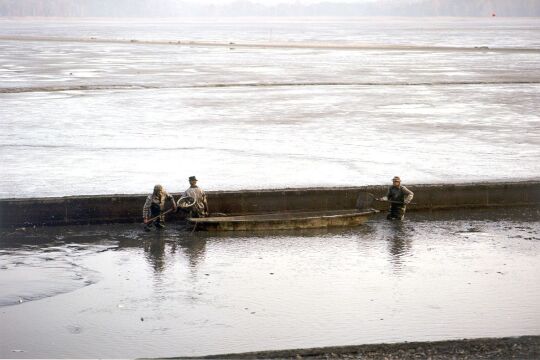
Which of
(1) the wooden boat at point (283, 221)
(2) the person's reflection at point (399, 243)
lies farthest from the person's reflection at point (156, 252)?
(2) the person's reflection at point (399, 243)

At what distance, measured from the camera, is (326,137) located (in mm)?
35312

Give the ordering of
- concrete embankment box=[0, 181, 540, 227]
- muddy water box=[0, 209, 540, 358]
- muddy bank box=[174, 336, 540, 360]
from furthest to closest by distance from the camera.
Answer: concrete embankment box=[0, 181, 540, 227], muddy water box=[0, 209, 540, 358], muddy bank box=[174, 336, 540, 360]

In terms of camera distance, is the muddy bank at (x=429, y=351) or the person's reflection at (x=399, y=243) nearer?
the muddy bank at (x=429, y=351)

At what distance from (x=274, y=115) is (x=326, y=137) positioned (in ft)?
24.4

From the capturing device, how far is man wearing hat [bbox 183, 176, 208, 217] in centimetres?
2064

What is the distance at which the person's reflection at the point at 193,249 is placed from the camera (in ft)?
60.0

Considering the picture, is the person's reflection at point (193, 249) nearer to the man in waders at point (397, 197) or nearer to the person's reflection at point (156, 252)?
the person's reflection at point (156, 252)

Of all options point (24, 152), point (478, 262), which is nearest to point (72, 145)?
point (24, 152)

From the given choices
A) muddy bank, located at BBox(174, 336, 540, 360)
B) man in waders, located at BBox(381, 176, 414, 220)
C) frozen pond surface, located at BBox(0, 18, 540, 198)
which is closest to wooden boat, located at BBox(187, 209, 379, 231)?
man in waders, located at BBox(381, 176, 414, 220)

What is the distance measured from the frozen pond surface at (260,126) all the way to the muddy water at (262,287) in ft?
17.9

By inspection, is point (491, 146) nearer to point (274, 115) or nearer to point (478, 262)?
point (274, 115)

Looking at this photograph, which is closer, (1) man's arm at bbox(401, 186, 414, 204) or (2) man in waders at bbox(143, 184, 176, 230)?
(2) man in waders at bbox(143, 184, 176, 230)

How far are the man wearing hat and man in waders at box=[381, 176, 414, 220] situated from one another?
12.8ft

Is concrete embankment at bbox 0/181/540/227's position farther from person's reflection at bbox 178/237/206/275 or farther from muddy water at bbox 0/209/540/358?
person's reflection at bbox 178/237/206/275
